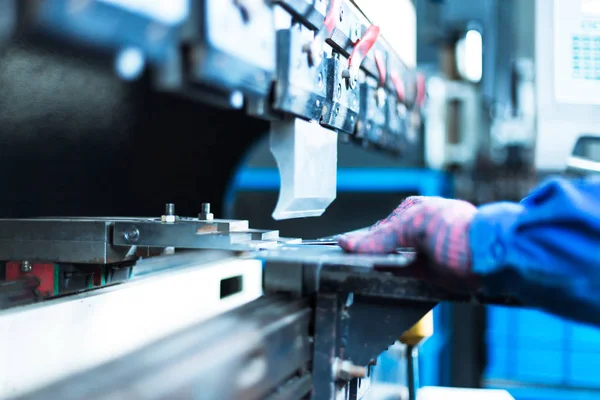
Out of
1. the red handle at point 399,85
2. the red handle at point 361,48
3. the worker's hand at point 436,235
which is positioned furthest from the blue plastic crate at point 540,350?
the worker's hand at point 436,235

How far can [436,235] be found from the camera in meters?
0.74

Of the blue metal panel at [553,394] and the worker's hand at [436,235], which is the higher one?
the worker's hand at [436,235]

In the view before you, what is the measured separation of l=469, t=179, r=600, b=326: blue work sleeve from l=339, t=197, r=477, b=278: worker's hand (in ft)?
0.06

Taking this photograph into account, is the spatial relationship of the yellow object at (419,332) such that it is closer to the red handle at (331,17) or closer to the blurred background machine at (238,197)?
the blurred background machine at (238,197)

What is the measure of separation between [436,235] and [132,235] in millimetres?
566

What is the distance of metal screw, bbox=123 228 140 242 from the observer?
1.07 metres

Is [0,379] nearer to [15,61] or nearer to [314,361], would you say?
[314,361]

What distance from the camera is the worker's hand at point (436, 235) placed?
2.38 ft

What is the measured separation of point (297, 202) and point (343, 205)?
1691mm

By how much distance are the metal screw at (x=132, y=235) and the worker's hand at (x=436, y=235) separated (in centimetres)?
41

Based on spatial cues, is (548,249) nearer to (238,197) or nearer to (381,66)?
(381,66)

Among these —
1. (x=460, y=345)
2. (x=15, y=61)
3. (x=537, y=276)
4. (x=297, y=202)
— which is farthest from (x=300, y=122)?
(x=460, y=345)

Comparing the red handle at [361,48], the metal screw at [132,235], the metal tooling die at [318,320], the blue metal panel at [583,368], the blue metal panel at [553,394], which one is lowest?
the blue metal panel at [553,394]

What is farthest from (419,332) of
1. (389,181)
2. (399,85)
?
(389,181)
